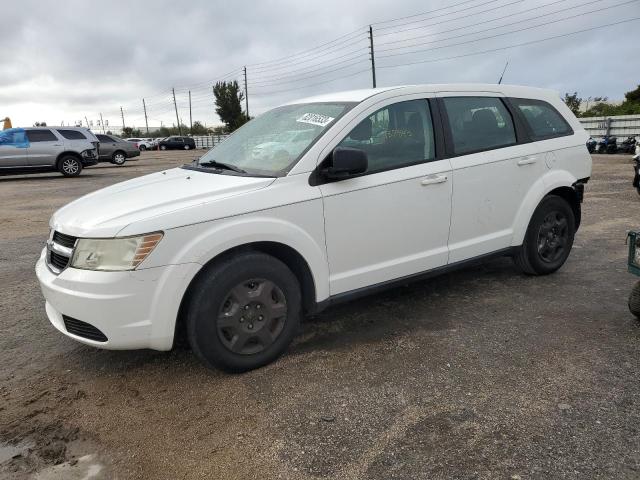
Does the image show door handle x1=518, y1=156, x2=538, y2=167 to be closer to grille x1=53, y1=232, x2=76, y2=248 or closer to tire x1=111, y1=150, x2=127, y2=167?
grille x1=53, y1=232, x2=76, y2=248

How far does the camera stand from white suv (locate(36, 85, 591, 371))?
286cm

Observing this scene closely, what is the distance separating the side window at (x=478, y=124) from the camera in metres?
4.07

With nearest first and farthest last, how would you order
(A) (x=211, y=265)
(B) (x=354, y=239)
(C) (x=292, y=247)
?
(A) (x=211, y=265), (C) (x=292, y=247), (B) (x=354, y=239)

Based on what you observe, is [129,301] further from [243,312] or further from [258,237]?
[258,237]

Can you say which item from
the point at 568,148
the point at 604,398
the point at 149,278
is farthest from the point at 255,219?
the point at 568,148

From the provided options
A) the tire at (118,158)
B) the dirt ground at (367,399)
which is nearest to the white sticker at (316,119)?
the dirt ground at (367,399)

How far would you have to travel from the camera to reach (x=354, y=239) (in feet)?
11.4

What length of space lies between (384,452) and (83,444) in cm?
150

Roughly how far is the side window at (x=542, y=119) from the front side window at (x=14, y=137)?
53.1 ft

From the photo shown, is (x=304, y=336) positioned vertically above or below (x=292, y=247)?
below

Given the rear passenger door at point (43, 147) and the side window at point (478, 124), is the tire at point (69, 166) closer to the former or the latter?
the rear passenger door at point (43, 147)

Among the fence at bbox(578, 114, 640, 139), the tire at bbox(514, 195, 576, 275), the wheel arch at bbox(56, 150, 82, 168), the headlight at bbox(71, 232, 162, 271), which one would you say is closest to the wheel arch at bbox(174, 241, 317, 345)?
the headlight at bbox(71, 232, 162, 271)

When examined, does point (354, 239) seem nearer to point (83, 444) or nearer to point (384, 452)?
point (384, 452)

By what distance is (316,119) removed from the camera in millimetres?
3680
